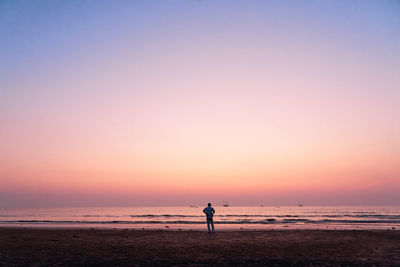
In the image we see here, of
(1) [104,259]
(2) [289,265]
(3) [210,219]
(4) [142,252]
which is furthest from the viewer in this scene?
(3) [210,219]

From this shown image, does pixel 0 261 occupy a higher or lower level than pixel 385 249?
higher

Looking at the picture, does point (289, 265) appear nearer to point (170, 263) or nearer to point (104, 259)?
point (170, 263)

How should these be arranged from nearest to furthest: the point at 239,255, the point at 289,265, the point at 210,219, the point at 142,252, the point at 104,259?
the point at 289,265, the point at 104,259, the point at 239,255, the point at 142,252, the point at 210,219

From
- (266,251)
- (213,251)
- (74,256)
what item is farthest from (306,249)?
(74,256)

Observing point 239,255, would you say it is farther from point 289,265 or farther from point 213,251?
point 289,265

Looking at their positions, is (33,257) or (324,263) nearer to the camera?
(324,263)

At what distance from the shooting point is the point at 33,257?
471 inches

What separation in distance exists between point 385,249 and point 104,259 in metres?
13.0

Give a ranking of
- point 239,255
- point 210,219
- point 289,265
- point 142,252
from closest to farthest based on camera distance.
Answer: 1. point 289,265
2. point 239,255
3. point 142,252
4. point 210,219

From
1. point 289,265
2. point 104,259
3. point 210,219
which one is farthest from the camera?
point 210,219

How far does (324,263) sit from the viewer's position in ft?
35.1

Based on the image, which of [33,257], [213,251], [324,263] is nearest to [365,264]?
[324,263]

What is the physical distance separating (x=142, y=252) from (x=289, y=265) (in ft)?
21.4

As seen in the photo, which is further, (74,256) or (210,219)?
(210,219)
